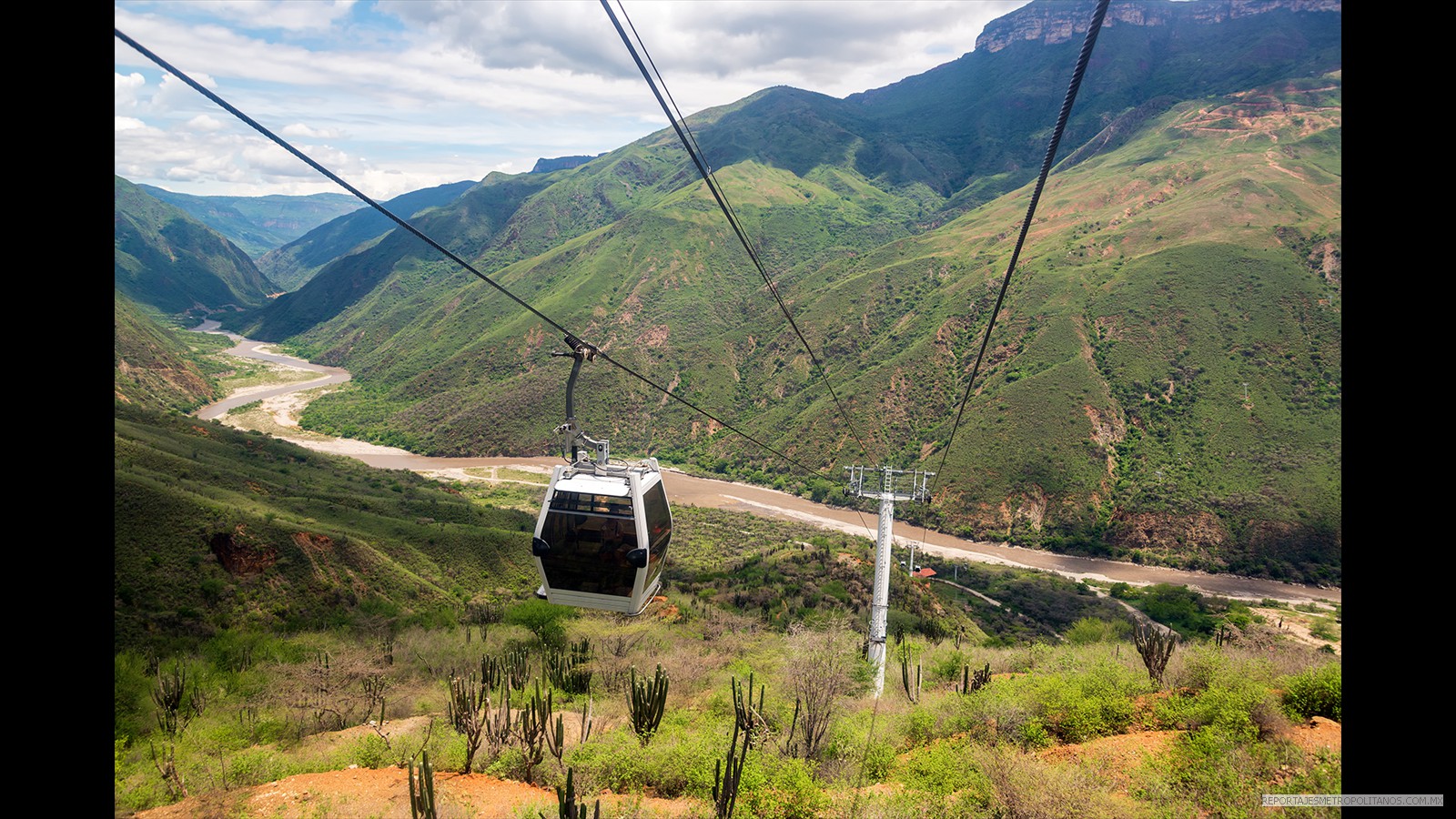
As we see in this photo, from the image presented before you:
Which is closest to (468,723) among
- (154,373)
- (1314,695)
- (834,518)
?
(1314,695)

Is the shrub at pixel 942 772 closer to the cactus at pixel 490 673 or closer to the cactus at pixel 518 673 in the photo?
the cactus at pixel 490 673

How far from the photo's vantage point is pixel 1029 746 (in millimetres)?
13055

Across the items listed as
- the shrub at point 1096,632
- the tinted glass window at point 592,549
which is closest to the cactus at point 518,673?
the tinted glass window at point 592,549

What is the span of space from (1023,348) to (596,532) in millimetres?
82780

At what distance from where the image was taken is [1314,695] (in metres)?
12.0

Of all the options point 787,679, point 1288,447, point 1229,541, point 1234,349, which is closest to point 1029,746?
point 787,679

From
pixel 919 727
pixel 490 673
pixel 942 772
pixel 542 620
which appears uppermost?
pixel 942 772

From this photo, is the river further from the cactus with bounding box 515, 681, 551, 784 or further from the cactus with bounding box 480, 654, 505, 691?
the cactus with bounding box 515, 681, 551, 784

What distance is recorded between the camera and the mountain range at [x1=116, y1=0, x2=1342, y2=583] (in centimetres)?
6788

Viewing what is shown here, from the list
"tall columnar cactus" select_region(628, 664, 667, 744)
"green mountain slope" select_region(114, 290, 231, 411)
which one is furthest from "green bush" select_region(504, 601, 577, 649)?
"green mountain slope" select_region(114, 290, 231, 411)

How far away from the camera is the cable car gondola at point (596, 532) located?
11.6 m

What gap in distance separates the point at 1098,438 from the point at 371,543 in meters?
68.3

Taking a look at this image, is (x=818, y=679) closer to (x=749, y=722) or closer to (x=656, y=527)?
(x=749, y=722)

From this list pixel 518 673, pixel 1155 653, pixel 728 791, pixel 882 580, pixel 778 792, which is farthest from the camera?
pixel 518 673
